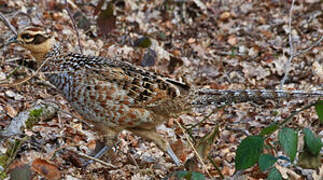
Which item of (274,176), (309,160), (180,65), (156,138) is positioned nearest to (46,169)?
(274,176)

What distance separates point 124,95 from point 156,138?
733 mm

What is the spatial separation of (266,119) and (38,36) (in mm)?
3899

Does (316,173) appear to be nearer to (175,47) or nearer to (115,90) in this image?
(115,90)

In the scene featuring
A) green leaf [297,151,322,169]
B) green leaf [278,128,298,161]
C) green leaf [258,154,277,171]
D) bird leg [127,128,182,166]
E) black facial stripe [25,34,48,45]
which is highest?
black facial stripe [25,34,48,45]

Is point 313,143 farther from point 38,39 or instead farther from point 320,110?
point 38,39

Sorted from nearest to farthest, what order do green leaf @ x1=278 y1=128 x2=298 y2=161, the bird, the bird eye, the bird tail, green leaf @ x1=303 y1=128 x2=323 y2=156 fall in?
green leaf @ x1=303 y1=128 x2=323 y2=156, green leaf @ x1=278 y1=128 x2=298 y2=161, the bird tail, the bird, the bird eye

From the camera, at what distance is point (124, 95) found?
5812 millimetres

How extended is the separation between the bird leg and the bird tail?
638 millimetres

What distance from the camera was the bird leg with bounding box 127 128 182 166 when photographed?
6.04 m

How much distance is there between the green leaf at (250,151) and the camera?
3885 millimetres

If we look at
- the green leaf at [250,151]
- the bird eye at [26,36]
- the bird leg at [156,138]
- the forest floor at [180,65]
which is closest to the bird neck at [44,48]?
the bird eye at [26,36]

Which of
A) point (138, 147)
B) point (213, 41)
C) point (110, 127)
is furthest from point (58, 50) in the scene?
point (213, 41)

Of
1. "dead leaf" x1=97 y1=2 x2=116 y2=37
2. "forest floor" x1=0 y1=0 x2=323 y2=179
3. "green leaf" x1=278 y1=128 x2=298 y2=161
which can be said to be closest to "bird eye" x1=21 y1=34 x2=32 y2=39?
"forest floor" x1=0 y1=0 x2=323 y2=179

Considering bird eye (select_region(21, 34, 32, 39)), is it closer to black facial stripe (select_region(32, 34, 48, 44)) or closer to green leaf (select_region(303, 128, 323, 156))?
black facial stripe (select_region(32, 34, 48, 44))
